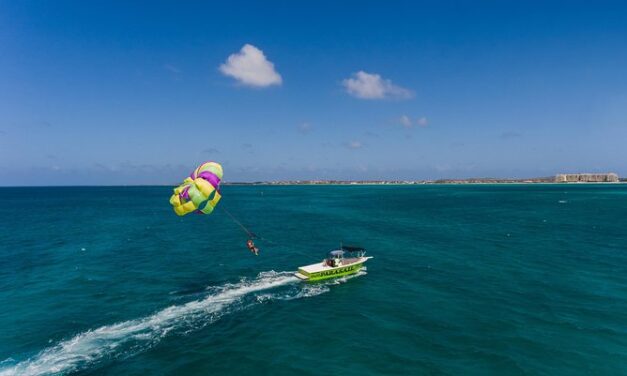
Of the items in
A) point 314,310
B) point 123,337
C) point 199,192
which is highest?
point 199,192

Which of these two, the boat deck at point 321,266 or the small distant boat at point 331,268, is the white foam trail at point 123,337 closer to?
the small distant boat at point 331,268

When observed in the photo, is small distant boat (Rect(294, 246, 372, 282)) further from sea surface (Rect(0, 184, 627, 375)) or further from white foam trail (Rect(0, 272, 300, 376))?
white foam trail (Rect(0, 272, 300, 376))

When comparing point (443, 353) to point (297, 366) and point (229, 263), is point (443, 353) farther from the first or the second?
point (229, 263)

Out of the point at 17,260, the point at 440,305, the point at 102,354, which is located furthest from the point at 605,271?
the point at 17,260

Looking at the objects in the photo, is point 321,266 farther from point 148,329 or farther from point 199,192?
point 148,329

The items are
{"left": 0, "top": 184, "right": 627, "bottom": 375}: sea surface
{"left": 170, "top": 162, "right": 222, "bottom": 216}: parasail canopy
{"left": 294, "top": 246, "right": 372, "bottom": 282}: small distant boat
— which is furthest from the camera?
{"left": 294, "top": 246, "right": 372, "bottom": 282}: small distant boat

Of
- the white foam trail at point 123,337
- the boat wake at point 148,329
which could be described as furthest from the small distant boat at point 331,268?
the white foam trail at point 123,337

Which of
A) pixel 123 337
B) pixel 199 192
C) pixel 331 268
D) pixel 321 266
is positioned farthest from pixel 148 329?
pixel 331 268

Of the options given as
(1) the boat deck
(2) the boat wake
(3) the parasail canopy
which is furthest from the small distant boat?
(3) the parasail canopy

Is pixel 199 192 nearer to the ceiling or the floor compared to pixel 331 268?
nearer to the ceiling
